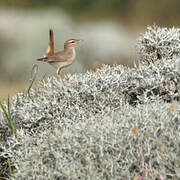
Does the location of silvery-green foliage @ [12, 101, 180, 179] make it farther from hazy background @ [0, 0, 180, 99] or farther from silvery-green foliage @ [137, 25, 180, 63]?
hazy background @ [0, 0, 180, 99]

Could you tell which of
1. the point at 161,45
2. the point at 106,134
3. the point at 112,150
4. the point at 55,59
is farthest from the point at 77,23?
the point at 112,150

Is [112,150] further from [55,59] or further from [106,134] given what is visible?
[55,59]

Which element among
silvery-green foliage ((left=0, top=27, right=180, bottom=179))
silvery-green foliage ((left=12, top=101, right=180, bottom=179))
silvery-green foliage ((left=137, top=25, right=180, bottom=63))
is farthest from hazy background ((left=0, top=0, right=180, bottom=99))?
silvery-green foliage ((left=12, top=101, right=180, bottom=179))

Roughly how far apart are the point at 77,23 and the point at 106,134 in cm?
1102

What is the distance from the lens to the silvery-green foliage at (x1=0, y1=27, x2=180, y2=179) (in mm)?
3422

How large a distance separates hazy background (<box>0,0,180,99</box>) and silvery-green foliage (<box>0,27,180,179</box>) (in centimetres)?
663

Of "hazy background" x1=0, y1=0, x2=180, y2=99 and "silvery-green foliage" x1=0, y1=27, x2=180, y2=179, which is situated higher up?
"hazy background" x1=0, y1=0, x2=180, y2=99

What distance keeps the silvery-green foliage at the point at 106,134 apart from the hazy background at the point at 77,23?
663 centimetres

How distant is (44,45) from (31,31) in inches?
31.3

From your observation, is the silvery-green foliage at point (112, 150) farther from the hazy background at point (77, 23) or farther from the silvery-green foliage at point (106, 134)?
the hazy background at point (77, 23)

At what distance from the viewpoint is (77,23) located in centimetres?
1438

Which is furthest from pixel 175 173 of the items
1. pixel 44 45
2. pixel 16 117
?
pixel 44 45

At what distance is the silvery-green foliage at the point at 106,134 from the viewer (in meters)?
3.42

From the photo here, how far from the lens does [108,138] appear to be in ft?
11.8
